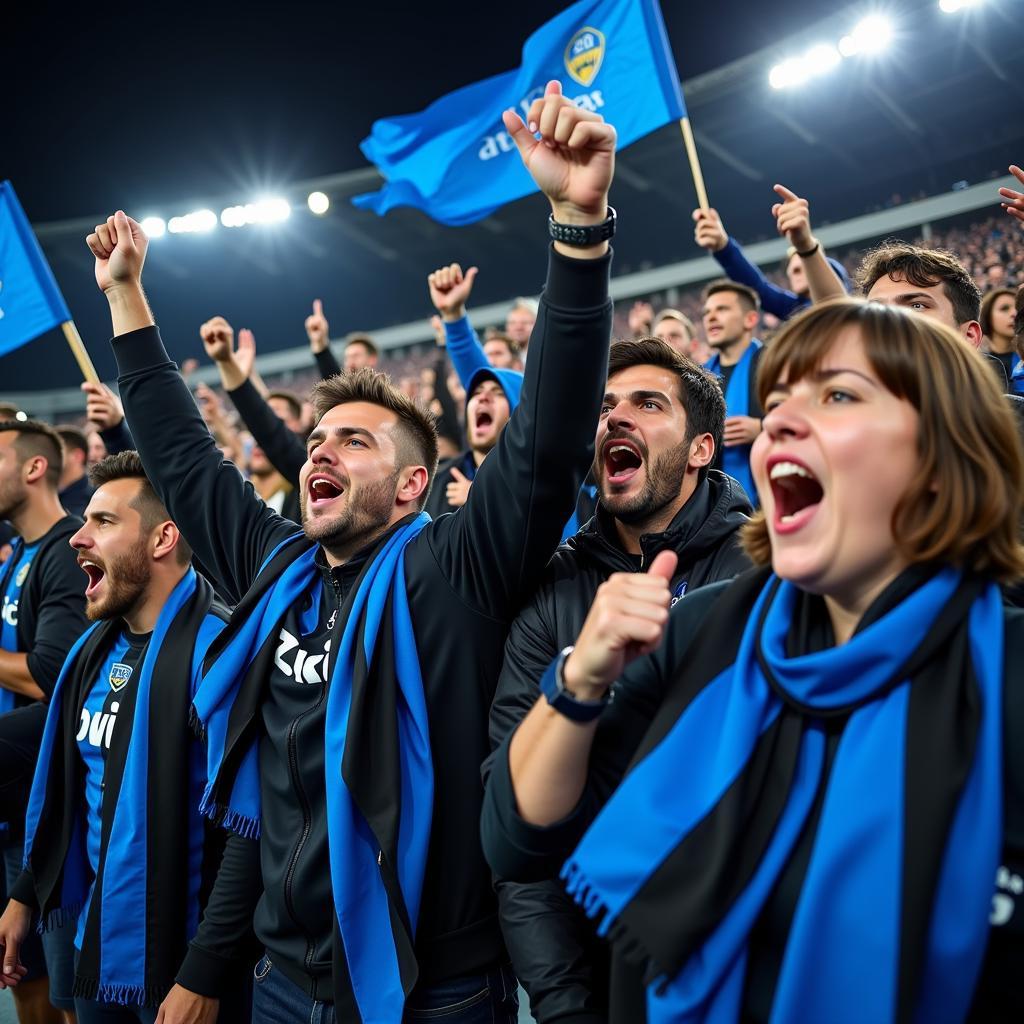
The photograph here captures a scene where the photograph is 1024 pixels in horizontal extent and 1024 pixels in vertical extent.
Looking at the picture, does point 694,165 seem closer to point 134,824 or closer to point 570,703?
point 134,824

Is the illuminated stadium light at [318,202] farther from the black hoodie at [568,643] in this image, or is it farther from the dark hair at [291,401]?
the black hoodie at [568,643]

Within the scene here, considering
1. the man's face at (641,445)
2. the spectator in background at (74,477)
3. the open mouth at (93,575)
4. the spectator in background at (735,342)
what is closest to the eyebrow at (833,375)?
the man's face at (641,445)

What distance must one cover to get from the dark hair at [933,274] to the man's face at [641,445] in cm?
95

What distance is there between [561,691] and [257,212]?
17975 millimetres

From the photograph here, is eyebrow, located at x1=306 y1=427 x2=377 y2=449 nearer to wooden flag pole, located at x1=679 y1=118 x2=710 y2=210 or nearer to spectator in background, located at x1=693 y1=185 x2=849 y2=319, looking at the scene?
spectator in background, located at x1=693 y1=185 x2=849 y2=319

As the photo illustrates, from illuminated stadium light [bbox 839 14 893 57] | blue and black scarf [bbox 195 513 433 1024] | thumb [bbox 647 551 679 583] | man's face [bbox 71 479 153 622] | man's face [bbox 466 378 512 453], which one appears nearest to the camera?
thumb [bbox 647 551 679 583]

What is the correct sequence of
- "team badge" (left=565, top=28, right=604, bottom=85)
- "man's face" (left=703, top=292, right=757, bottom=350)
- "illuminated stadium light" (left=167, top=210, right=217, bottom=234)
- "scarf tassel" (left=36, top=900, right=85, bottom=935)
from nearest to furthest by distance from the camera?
1. "scarf tassel" (left=36, top=900, right=85, bottom=935)
2. "man's face" (left=703, top=292, right=757, bottom=350)
3. "team badge" (left=565, top=28, right=604, bottom=85)
4. "illuminated stadium light" (left=167, top=210, right=217, bottom=234)

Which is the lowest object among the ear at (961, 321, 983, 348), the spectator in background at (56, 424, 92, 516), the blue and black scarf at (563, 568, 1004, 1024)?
the blue and black scarf at (563, 568, 1004, 1024)

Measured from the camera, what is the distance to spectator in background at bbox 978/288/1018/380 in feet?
14.3

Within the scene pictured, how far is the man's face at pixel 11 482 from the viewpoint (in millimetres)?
3680

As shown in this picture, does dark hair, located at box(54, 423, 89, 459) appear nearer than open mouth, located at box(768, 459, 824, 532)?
No

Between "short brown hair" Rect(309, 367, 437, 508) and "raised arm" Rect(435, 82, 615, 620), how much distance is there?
633 millimetres

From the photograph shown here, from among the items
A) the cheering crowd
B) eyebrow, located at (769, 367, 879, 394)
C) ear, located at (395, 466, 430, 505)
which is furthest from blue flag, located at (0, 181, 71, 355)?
eyebrow, located at (769, 367, 879, 394)

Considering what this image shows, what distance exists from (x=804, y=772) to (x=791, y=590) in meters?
0.26
